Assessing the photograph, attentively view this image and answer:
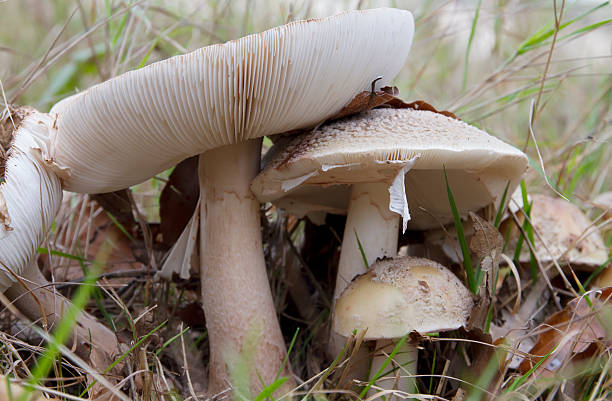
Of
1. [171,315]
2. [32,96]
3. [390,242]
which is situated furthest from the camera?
[32,96]

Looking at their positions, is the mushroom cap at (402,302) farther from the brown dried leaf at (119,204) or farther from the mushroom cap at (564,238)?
the brown dried leaf at (119,204)

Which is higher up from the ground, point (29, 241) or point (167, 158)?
point (167, 158)

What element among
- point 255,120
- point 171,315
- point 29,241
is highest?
point 255,120

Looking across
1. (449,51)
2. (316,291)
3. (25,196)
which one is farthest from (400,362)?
(449,51)

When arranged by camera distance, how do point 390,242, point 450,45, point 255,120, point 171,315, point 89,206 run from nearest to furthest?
point 255,120 < point 390,242 < point 171,315 < point 89,206 < point 450,45

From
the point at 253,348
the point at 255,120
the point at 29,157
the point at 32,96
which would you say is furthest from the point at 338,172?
the point at 32,96

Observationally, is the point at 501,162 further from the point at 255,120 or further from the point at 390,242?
the point at 255,120
